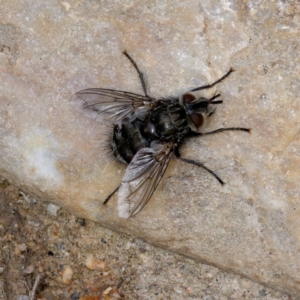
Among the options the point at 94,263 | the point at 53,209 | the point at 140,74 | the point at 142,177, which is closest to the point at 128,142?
the point at 142,177

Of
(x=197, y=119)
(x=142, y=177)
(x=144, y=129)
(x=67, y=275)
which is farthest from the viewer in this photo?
(x=67, y=275)

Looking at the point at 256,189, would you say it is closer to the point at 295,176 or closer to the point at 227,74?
the point at 295,176

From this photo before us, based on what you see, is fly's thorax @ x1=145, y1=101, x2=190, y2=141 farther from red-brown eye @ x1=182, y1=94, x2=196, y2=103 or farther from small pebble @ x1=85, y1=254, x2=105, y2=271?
small pebble @ x1=85, y1=254, x2=105, y2=271

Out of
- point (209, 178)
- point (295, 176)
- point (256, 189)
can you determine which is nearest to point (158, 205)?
point (209, 178)

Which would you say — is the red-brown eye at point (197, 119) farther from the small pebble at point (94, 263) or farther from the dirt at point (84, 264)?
the small pebble at point (94, 263)

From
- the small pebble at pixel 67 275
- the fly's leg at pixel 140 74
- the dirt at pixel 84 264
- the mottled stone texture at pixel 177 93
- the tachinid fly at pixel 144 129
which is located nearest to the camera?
the mottled stone texture at pixel 177 93

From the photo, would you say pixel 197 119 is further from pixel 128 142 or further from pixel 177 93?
pixel 128 142

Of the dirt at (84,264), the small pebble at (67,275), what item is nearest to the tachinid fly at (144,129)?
the dirt at (84,264)
